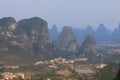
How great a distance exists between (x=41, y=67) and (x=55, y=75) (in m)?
19.4

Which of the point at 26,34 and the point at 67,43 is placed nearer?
the point at 26,34

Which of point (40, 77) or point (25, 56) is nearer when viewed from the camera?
point (40, 77)

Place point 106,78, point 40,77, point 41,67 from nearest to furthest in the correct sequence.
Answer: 1. point 106,78
2. point 40,77
3. point 41,67

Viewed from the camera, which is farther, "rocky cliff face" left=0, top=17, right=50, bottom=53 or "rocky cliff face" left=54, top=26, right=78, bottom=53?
"rocky cliff face" left=54, top=26, right=78, bottom=53

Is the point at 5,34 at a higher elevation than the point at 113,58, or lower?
higher

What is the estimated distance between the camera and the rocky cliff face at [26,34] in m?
152

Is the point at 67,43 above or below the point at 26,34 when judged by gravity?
below

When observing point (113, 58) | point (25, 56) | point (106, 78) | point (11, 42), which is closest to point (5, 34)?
point (11, 42)

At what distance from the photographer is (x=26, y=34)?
157625 mm

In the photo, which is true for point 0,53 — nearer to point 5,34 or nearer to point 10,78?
point 5,34

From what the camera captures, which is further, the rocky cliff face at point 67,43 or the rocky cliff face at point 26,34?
the rocky cliff face at point 67,43

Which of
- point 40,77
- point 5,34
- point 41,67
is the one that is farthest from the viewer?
point 5,34

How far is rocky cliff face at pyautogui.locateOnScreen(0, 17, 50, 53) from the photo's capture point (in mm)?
152250

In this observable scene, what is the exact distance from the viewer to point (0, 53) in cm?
14312
